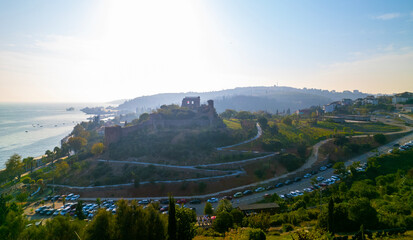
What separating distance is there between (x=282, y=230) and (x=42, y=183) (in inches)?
1294

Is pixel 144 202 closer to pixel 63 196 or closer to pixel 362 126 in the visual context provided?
pixel 63 196

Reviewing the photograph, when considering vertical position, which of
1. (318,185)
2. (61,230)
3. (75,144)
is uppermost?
(61,230)

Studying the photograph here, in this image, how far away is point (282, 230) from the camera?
1315 cm

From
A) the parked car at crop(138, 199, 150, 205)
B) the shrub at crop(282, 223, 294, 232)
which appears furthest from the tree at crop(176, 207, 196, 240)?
the parked car at crop(138, 199, 150, 205)

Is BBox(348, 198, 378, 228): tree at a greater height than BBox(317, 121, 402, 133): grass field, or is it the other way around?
BBox(317, 121, 402, 133): grass field

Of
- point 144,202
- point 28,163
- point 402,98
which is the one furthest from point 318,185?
point 402,98

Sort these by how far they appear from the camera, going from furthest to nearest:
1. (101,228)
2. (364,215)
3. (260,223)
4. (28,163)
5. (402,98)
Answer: (402,98) → (28,163) → (260,223) → (364,215) → (101,228)

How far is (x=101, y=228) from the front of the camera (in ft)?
32.3

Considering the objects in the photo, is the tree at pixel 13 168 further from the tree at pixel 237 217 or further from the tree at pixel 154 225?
the tree at pixel 237 217

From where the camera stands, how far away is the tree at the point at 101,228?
9.76m

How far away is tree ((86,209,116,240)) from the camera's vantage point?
9.76 metres

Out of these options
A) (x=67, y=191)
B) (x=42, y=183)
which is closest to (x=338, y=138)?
(x=67, y=191)

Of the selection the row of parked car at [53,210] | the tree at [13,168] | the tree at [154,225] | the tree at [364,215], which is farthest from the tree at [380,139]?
the tree at [13,168]

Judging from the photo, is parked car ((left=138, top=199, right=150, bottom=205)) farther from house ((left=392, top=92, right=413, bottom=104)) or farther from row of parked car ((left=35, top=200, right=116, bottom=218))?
house ((left=392, top=92, right=413, bottom=104))
